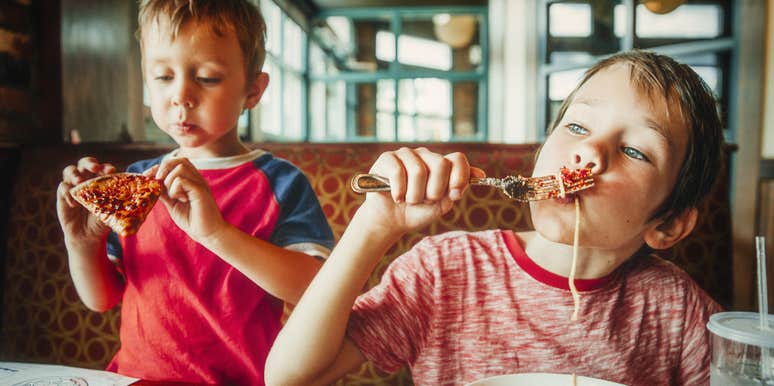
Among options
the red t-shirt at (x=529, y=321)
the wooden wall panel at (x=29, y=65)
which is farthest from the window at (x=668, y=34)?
the wooden wall panel at (x=29, y=65)

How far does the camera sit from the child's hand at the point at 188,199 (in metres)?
0.55

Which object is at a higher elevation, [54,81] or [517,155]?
[54,81]

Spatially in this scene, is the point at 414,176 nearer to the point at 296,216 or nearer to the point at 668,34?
the point at 296,216

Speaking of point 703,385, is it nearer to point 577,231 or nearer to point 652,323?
point 652,323

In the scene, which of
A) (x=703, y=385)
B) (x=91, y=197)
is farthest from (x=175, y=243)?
(x=703, y=385)

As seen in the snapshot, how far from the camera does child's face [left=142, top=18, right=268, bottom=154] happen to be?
0.56 metres

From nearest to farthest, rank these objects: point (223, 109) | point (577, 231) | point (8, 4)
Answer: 1. point (577, 231)
2. point (223, 109)
3. point (8, 4)

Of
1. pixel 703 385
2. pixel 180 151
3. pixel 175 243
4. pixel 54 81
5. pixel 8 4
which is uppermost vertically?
pixel 8 4

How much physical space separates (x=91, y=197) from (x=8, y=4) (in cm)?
46

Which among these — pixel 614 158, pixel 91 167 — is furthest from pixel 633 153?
pixel 91 167

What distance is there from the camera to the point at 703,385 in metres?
0.58

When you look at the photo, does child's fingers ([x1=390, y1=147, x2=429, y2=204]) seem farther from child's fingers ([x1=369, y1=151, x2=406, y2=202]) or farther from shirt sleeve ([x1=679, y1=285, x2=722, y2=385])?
shirt sleeve ([x1=679, y1=285, x2=722, y2=385])

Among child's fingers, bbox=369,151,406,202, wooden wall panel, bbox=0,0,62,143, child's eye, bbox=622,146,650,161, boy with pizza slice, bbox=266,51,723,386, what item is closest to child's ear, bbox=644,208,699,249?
boy with pizza slice, bbox=266,51,723,386

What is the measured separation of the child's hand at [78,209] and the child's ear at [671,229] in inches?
26.8
